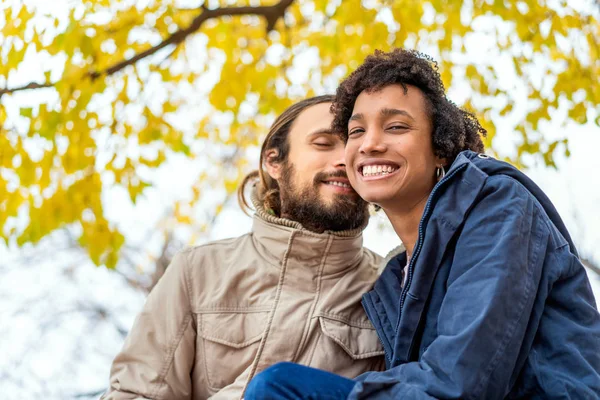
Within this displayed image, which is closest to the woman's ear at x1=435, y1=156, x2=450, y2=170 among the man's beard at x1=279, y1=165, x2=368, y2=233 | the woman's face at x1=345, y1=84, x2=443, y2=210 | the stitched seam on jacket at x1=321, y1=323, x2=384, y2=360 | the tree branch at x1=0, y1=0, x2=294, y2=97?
the woman's face at x1=345, y1=84, x2=443, y2=210

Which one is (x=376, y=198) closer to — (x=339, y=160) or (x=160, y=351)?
(x=339, y=160)

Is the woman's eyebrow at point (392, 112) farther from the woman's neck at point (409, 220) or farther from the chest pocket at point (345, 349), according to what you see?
the chest pocket at point (345, 349)

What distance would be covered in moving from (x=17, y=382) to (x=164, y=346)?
8.75 meters

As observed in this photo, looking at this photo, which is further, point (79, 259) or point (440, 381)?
point (79, 259)

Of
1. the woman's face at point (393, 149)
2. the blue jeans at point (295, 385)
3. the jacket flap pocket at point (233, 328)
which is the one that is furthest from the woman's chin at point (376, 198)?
the blue jeans at point (295, 385)

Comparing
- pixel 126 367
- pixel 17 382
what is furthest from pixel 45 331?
pixel 126 367

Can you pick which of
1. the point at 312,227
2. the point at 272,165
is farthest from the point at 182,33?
the point at 312,227

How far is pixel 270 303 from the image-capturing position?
2488mm

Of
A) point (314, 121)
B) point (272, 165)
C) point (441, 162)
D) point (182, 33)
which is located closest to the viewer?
point (441, 162)

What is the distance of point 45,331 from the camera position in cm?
1017

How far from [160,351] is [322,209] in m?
0.76

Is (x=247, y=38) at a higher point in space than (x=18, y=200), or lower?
higher

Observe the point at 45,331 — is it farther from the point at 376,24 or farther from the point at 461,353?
the point at 461,353

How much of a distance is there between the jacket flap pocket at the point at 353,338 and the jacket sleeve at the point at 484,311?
67 cm
